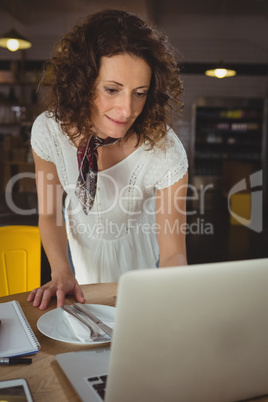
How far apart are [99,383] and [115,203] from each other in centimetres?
107

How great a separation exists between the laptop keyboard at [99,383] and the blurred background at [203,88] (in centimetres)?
608

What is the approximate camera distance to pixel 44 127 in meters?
1.73

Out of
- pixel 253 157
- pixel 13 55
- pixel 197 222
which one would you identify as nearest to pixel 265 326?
pixel 197 222

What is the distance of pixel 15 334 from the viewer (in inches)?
39.8

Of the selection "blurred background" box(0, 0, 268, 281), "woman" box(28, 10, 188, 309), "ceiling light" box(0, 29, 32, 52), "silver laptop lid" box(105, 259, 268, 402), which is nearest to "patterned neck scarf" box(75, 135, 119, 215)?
"woman" box(28, 10, 188, 309)

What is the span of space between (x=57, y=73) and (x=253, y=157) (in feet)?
25.2

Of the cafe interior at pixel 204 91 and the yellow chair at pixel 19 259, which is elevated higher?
the cafe interior at pixel 204 91

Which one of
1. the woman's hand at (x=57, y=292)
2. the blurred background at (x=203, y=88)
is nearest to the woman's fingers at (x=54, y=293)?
the woman's hand at (x=57, y=292)

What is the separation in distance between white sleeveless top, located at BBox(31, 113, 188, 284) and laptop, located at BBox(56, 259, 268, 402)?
0.98 m

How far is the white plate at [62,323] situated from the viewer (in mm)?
994

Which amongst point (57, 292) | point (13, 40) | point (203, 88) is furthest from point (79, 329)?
point (203, 88)

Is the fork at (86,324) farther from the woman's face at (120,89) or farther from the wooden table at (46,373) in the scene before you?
the woman's face at (120,89)

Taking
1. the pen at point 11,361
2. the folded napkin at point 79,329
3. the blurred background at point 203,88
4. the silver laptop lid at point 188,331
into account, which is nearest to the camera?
the silver laptop lid at point 188,331

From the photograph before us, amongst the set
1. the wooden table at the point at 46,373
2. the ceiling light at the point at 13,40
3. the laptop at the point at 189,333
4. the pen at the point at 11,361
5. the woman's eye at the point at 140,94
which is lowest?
the wooden table at the point at 46,373
